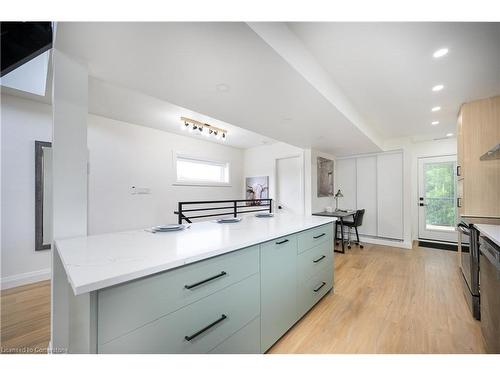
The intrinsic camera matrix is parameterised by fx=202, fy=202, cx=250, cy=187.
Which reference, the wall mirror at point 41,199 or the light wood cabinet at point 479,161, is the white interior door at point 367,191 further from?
the wall mirror at point 41,199

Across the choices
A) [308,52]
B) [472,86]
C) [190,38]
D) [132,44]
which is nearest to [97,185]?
[132,44]

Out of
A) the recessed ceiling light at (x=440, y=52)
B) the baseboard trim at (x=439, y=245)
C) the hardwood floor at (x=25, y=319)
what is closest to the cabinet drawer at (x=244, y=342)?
the hardwood floor at (x=25, y=319)

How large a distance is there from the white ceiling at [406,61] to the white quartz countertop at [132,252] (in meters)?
1.48

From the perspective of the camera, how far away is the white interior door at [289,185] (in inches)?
178

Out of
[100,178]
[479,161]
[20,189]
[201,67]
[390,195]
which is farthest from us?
[390,195]

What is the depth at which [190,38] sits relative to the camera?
110 centimetres

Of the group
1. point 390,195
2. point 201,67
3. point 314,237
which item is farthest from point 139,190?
point 390,195

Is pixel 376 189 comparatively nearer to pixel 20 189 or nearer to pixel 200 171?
Result: pixel 200 171

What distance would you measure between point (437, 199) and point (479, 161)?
244 cm

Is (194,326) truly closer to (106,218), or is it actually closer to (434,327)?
(434,327)

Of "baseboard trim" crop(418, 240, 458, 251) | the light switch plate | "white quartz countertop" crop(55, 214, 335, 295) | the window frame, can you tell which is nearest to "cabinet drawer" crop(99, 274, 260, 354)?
"white quartz countertop" crop(55, 214, 335, 295)

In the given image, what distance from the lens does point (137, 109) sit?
2887 millimetres

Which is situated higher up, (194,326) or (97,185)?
(97,185)

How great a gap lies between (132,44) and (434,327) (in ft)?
9.92
